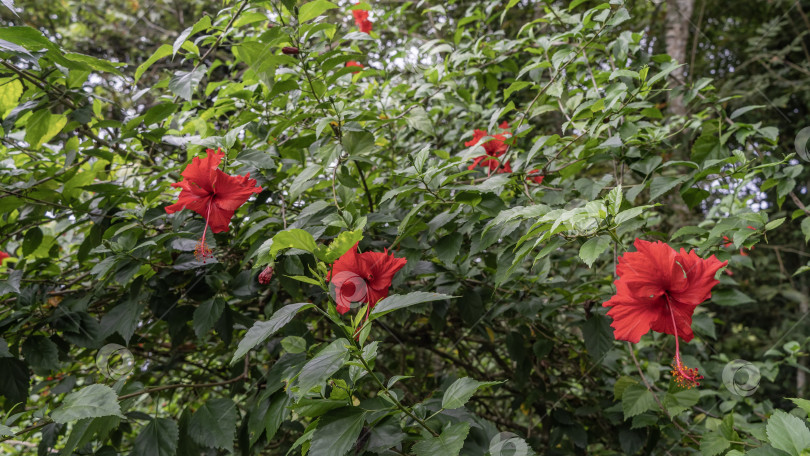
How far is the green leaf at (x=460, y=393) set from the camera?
762 mm

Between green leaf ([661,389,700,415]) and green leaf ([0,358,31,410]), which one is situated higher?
green leaf ([0,358,31,410])

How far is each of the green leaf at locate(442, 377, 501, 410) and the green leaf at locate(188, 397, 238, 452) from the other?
51cm

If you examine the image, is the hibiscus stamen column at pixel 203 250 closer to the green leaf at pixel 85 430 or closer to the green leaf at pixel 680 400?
the green leaf at pixel 85 430

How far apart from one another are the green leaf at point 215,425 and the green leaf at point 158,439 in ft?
0.18

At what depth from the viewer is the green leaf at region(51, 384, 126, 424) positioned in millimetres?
783

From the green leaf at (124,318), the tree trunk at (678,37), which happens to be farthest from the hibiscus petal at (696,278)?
the tree trunk at (678,37)

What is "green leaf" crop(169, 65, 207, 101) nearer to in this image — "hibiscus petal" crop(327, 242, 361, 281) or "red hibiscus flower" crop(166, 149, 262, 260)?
"red hibiscus flower" crop(166, 149, 262, 260)

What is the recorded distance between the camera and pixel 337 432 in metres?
0.74

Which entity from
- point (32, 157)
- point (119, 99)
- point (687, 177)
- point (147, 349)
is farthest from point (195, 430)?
point (119, 99)

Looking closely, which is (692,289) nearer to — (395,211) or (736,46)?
(395,211)

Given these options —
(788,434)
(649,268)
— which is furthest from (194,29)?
(788,434)

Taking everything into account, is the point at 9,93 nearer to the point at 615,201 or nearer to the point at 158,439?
the point at 158,439

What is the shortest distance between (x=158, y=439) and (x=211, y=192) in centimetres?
52

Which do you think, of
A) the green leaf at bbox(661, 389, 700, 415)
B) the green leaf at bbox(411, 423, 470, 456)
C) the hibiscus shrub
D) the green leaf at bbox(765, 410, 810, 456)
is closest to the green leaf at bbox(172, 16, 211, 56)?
the hibiscus shrub
